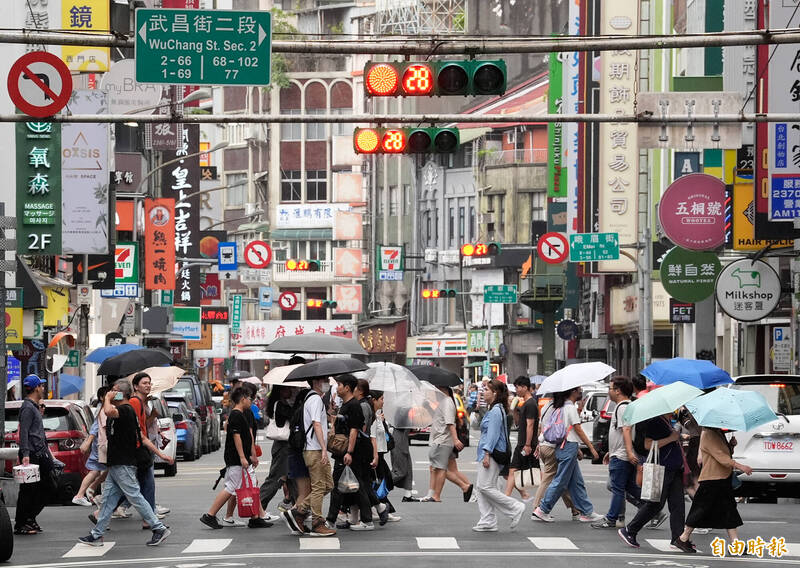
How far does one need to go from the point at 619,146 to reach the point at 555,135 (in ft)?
60.3

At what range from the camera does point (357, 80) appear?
411 feet

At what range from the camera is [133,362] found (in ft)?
77.9

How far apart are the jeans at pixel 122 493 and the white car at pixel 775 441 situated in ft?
28.9

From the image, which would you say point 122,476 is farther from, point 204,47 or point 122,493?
point 204,47

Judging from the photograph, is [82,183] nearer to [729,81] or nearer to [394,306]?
[729,81]

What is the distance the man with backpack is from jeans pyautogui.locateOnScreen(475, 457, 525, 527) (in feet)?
5.68

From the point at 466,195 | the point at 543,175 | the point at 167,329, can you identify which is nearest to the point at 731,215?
the point at 167,329

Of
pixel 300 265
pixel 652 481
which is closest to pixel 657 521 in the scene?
pixel 652 481

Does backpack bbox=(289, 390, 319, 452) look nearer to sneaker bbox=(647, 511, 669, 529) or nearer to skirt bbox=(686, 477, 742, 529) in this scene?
sneaker bbox=(647, 511, 669, 529)

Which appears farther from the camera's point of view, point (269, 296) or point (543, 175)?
point (269, 296)

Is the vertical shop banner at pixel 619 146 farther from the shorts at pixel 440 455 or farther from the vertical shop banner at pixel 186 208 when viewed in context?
the shorts at pixel 440 455

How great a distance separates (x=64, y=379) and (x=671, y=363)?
16.0 m

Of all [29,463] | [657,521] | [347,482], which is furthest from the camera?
[657,521]

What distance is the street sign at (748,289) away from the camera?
34.1 meters
